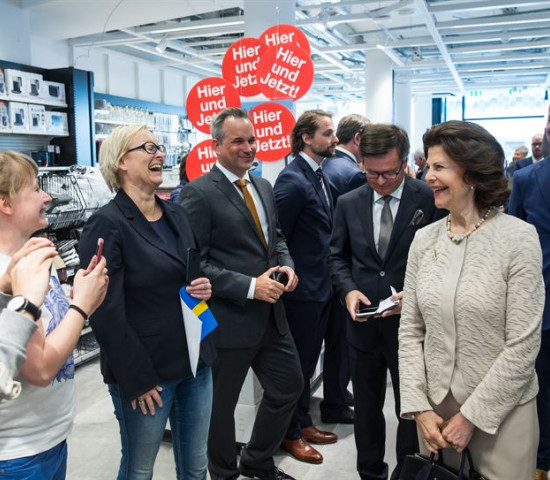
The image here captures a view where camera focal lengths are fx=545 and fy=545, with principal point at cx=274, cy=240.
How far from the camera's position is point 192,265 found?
1.87 meters

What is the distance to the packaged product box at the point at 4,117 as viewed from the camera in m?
6.84

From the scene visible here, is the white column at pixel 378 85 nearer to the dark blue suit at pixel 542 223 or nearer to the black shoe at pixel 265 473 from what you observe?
the dark blue suit at pixel 542 223

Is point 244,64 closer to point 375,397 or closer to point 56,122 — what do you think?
point 375,397

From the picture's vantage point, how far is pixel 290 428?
3.01 metres

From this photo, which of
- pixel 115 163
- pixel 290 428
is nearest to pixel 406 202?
pixel 115 163

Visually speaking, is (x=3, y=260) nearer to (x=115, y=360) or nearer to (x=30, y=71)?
(x=115, y=360)

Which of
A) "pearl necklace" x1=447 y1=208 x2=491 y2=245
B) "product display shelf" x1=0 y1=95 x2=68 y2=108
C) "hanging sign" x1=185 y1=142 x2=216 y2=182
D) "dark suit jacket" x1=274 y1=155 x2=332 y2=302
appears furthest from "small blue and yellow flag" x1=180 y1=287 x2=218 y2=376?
"product display shelf" x1=0 y1=95 x2=68 y2=108

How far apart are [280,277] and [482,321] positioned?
3.65 ft

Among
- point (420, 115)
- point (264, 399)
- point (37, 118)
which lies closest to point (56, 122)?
point (37, 118)

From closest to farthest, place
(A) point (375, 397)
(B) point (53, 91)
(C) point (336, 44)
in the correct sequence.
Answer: (A) point (375, 397) < (B) point (53, 91) < (C) point (336, 44)

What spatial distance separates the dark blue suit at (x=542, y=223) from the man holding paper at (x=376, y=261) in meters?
0.64

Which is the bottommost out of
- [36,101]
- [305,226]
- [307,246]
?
[307,246]

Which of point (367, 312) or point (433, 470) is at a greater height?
point (367, 312)

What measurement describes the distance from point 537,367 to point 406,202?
109 centimetres
